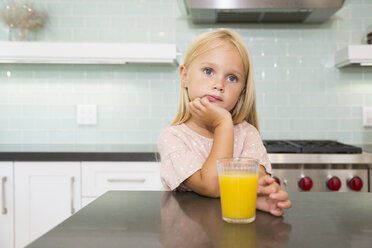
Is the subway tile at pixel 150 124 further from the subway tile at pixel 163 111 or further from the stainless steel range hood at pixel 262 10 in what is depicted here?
the stainless steel range hood at pixel 262 10

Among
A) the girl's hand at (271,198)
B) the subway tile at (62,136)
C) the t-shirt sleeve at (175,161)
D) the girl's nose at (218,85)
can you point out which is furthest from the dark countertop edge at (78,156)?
the girl's hand at (271,198)

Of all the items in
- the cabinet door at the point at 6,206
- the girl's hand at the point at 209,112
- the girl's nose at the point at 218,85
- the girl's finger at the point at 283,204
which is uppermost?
the girl's nose at the point at 218,85

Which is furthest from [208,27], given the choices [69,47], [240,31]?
[69,47]

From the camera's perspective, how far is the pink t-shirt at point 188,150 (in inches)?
37.9

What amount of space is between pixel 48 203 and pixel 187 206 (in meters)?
1.45

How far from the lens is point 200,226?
60 centimetres

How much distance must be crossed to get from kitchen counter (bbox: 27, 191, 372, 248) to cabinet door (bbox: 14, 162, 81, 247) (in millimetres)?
1258

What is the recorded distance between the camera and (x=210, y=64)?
1.04m

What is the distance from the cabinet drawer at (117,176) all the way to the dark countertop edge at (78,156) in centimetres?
3

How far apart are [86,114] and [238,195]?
201 centimetres

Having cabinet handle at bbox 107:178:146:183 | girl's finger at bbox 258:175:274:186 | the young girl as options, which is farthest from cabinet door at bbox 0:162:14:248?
girl's finger at bbox 258:175:274:186

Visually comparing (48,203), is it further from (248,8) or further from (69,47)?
(248,8)

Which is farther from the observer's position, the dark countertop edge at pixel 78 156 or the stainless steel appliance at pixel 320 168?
the dark countertop edge at pixel 78 156

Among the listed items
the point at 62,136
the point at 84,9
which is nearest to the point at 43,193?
the point at 62,136
